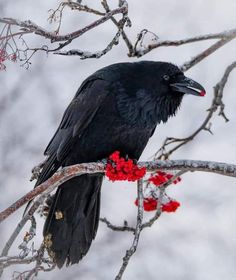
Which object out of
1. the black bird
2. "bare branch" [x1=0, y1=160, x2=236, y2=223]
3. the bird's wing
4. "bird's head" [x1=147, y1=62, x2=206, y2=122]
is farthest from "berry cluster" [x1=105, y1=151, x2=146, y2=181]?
A: "bird's head" [x1=147, y1=62, x2=206, y2=122]

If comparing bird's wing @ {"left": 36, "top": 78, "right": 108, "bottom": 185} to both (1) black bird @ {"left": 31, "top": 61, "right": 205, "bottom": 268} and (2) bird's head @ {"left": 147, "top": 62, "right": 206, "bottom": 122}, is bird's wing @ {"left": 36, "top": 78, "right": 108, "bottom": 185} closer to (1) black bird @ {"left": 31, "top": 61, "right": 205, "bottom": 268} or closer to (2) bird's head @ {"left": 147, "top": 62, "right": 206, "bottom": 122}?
(1) black bird @ {"left": 31, "top": 61, "right": 205, "bottom": 268}

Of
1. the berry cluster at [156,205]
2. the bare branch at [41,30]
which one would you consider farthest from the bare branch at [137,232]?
the bare branch at [41,30]

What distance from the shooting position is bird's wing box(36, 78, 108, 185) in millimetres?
4598

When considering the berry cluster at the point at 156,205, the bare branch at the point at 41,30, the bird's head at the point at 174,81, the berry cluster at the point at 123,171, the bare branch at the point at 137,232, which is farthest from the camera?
the bird's head at the point at 174,81

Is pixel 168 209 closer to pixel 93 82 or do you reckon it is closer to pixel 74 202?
pixel 74 202

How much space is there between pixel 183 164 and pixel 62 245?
152cm

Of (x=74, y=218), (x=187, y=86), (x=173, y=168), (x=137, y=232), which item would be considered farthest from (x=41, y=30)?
(x=74, y=218)

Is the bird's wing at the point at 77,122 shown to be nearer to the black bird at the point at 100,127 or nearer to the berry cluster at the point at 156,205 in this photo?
the black bird at the point at 100,127

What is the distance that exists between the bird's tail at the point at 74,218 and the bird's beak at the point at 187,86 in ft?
3.05

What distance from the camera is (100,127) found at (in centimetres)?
458

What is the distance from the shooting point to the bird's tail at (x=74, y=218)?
4.64 meters

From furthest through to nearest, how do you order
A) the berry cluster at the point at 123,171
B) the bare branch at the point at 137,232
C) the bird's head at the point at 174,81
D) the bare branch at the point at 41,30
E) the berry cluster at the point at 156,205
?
the bird's head at the point at 174,81 → the berry cluster at the point at 156,205 → the berry cluster at the point at 123,171 → the bare branch at the point at 137,232 → the bare branch at the point at 41,30

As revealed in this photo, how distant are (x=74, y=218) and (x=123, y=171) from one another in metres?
1.02

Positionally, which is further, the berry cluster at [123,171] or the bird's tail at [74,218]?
the bird's tail at [74,218]
